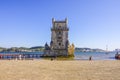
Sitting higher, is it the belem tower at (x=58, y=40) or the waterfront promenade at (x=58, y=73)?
the belem tower at (x=58, y=40)

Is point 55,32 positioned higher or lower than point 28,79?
higher

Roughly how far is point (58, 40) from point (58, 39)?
49 centimetres

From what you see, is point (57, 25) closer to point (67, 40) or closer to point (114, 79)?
point (67, 40)

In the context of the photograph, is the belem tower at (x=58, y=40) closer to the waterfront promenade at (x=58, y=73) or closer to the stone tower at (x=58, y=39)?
the stone tower at (x=58, y=39)

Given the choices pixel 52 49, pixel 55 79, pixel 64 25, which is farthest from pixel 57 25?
pixel 55 79

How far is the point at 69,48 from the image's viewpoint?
118000 millimetres

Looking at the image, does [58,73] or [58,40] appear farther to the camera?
[58,40]

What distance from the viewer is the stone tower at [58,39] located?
116262mm

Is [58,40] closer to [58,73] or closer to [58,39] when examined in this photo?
[58,39]

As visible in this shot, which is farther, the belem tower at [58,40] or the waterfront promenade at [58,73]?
the belem tower at [58,40]

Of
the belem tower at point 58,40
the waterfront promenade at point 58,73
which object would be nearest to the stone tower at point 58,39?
the belem tower at point 58,40

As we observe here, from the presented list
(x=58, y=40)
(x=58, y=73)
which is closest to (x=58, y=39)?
(x=58, y=40)

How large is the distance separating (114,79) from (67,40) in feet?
310

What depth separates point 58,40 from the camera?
118562mm
